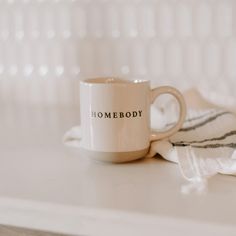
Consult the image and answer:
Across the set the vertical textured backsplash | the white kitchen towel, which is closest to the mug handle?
the white kitchen towel

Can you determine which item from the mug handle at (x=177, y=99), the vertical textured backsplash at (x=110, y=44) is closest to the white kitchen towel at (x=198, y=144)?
the mug handle at (x=177, y=99)

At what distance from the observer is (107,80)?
70 centimetres

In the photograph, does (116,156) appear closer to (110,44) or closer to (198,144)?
(198,144)

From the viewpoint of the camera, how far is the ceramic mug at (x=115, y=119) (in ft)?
2.01

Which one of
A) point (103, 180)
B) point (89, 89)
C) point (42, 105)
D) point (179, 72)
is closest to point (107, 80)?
point (89, 89)

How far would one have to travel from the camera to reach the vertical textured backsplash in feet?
3.22

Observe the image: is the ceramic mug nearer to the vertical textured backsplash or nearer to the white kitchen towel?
the white kitchen towel

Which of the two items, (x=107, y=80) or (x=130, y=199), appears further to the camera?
(x=107, y=80)

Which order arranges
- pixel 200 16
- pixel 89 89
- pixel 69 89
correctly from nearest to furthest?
pixel 89 89 → pixel 200 16 → pixel 69 89

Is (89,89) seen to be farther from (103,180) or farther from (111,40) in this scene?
(111,40)

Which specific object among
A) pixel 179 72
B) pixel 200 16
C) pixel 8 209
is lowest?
pixel 8 209

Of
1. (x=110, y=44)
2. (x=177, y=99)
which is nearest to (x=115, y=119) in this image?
(x=177, y=99)

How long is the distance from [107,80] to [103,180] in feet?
0.61

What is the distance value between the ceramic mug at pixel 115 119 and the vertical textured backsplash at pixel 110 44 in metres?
0.39
